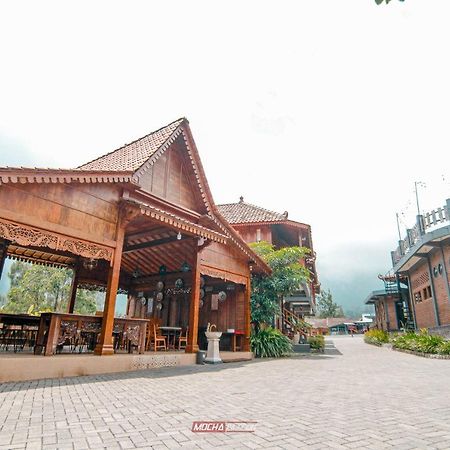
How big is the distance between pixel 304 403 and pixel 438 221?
55.1ft

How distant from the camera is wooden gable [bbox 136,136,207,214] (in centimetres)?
1068

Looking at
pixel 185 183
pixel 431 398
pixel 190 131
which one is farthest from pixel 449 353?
pixel 190 131

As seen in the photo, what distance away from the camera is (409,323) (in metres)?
27.3

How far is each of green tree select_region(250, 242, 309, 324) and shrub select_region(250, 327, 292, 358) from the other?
62 centimetres

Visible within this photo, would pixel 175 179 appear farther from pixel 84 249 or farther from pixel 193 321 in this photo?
pixel 193 321

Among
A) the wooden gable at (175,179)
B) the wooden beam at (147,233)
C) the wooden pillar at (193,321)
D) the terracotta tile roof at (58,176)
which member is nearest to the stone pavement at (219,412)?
the wooden pillar at (193,321)

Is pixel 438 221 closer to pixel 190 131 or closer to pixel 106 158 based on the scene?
pixel 190 131

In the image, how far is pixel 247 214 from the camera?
72.9 ft

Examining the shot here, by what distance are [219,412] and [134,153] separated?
8.58m

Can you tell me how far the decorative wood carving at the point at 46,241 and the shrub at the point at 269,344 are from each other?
8760 millimetres

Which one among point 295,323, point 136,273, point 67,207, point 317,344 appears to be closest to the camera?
point 67,207

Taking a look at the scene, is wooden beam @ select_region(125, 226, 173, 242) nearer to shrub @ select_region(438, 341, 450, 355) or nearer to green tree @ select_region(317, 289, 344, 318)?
shrub @ select_region(438, 341, 450, 355)

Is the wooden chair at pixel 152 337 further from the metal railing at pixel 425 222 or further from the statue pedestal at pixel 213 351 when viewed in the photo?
the metal railing at pixel 425 222

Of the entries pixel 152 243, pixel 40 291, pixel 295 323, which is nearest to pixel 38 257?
pixel 152 243
